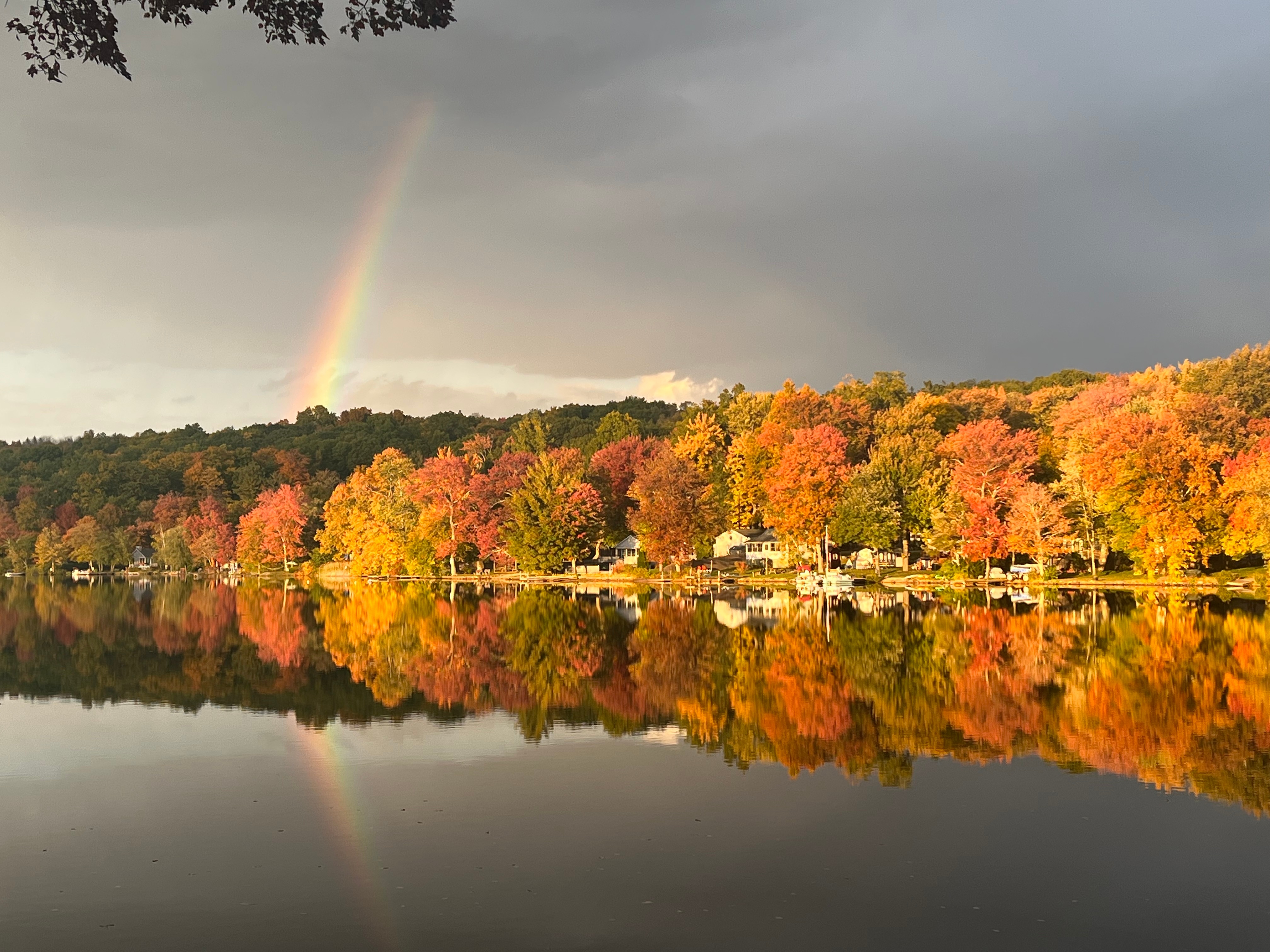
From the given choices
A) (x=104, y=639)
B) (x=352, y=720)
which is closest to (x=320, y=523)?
(x=104, y=639)

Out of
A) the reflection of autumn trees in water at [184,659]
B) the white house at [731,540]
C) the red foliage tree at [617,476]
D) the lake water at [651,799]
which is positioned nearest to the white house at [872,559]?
the white house at [731,540]

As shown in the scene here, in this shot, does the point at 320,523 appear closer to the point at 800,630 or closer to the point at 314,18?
the point at 800,630

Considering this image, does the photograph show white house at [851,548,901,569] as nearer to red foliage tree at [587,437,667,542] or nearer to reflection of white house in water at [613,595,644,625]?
red foliage tree at [587,437,667,542]

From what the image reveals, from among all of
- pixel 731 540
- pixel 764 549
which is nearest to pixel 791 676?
pixel 764 549

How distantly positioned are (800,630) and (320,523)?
329ft

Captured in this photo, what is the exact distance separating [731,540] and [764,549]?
3500 millimetres

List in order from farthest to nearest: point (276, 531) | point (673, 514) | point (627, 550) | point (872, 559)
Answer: point (276, 531) < point (627, 550) < point (872, 559) < point (673, 514)

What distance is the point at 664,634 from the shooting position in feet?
140

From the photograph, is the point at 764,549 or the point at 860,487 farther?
the point at 764,549

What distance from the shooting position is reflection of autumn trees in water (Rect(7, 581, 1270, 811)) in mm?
21062

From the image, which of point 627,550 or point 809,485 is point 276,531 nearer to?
point 627,550

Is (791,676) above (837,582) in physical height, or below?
above

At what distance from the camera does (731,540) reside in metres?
104

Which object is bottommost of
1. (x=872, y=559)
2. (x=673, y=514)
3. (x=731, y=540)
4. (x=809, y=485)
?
(x=872, y=559)
